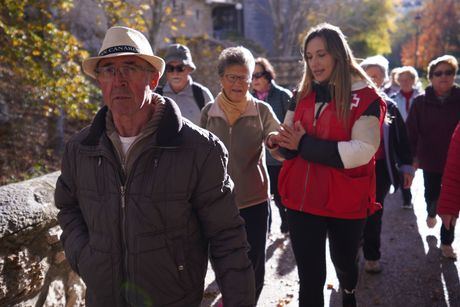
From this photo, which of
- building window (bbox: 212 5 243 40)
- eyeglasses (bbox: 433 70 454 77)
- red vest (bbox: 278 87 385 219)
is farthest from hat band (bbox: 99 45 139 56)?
→ building window (bbox: 212 5 243 40)

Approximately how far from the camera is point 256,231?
132 inches

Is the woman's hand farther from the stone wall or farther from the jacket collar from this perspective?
the stone wall

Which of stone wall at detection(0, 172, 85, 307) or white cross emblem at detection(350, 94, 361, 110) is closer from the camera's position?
stone wall at detection(0, 172, 85, 307)

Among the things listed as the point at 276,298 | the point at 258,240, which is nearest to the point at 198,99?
the point at 258,240

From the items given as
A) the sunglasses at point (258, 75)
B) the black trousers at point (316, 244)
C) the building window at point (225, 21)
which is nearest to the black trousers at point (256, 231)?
the black trousers at point (316, 244)

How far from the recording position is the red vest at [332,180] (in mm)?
2857

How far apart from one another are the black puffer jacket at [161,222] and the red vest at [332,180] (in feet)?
3.24

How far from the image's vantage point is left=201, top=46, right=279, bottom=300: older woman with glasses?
332cm

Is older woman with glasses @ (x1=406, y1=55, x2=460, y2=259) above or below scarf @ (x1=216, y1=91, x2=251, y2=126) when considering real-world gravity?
below

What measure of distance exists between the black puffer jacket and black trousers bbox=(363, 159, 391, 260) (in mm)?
2614

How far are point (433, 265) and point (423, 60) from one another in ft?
126

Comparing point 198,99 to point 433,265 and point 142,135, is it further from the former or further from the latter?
point 433,265

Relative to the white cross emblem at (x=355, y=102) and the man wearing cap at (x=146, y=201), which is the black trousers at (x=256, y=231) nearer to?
the white cross emblem at (x=355, y=102)

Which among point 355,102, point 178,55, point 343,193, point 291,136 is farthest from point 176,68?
point 343,193
